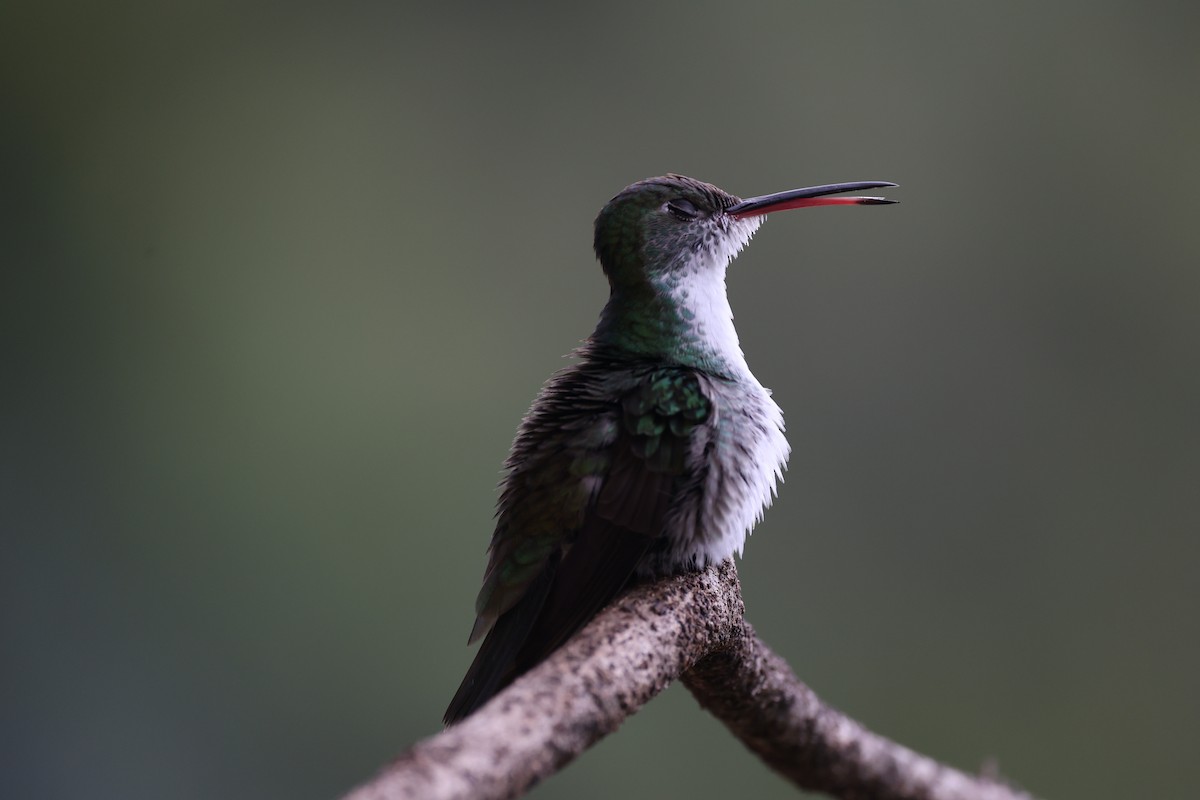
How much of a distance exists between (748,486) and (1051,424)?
3.10m

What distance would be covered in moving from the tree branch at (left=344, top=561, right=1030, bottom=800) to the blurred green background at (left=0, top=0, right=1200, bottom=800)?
101 inches

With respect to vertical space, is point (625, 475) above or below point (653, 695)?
above

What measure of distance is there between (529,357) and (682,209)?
7.42 ft

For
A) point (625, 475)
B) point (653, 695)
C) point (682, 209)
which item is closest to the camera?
point (653, 695)

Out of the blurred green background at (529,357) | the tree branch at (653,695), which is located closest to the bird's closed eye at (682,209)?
the tree branch at (653,695)

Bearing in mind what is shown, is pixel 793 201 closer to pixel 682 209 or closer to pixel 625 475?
pixel 682 209

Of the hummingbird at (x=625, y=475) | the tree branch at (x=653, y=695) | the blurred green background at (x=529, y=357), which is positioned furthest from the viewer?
the blurred green background at (x=529, y=357)

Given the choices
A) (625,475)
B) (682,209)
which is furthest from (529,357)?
(625,475)

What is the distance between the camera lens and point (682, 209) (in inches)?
95.0

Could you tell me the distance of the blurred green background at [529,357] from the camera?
13.3 ft

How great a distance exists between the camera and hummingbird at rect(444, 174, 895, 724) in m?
1.88

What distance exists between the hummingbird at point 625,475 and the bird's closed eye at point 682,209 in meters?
0.16

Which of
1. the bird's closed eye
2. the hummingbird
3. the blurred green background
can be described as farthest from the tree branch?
the blurred green background

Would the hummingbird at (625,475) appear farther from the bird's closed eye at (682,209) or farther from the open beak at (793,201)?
the open beak at (793,201)
